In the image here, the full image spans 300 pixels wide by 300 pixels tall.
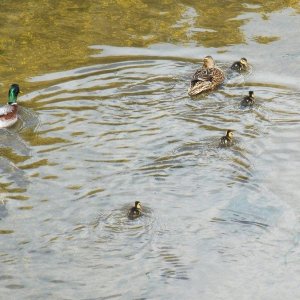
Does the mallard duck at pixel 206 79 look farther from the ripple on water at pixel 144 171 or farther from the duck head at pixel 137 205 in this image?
the duck head at pixel 137 205

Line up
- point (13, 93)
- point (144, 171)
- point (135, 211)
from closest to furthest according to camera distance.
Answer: point (135, 211), point (144, 171), point (13, 93)

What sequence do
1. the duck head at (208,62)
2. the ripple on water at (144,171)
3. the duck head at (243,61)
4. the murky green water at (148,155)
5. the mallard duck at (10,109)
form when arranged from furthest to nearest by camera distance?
the duck head at (243,61) → the duck head at (208,62) → the mallard duck at (10,109) → the ripple on water at (144,171) → the murky green water at (148,155)

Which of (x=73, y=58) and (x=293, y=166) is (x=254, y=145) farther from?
(x=73, y=58)

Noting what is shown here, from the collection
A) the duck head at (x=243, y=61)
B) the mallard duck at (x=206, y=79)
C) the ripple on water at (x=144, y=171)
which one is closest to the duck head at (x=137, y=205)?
the ripple on water at (x=144, y=171)

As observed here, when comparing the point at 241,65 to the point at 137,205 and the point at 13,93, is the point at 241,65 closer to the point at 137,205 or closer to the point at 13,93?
the point at 13,93

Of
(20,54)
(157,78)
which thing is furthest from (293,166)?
(20,54)

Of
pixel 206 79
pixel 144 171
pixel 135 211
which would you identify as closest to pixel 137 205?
pixel 135 211

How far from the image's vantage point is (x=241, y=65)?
36.0ft

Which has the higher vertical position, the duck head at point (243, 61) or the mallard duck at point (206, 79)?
the duck head at point (243, 61)

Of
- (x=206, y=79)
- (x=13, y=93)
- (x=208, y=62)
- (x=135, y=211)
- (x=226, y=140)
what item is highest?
(x=208, y=62)

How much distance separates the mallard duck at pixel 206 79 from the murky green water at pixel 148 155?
150 mm

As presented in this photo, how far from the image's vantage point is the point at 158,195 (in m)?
8.23

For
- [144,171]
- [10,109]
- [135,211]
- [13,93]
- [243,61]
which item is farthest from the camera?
[243,61]

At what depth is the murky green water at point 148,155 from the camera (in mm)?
7059
